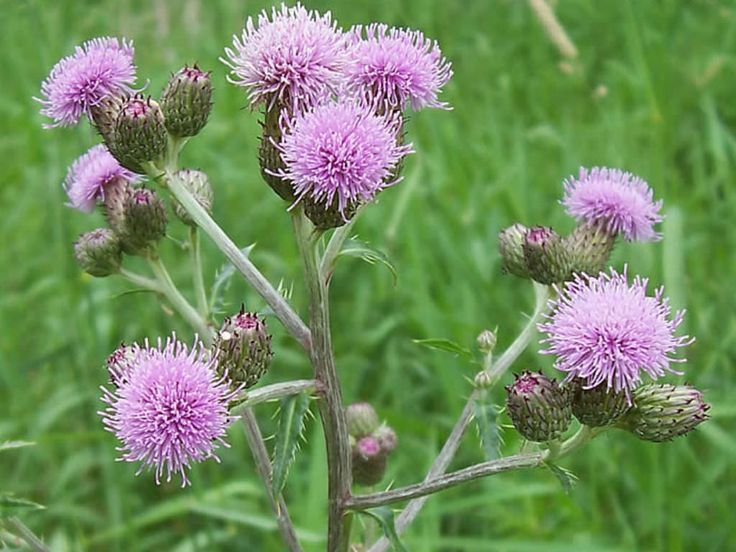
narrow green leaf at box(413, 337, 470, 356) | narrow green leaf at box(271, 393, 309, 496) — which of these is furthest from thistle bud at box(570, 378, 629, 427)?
narrow green leaf at box(271, 393, 309, 496)

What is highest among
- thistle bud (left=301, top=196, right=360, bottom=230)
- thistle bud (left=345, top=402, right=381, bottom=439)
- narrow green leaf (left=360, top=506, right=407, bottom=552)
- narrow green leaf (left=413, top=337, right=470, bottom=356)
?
thistle bud (left=301, top=196, right=360, bottom=230)

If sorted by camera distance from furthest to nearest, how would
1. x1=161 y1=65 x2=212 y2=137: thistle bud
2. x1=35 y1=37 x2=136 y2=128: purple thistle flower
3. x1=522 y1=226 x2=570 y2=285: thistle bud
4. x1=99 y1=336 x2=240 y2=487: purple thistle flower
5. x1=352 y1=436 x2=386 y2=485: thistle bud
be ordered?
x1=352 y1=436 x2=386 y2=485: thistle bud → x1=522 y1=226 x2=570 y2=285: thistle bud → x1=35 y1=37 x2=136 y2=128: purple thistle flower → x1=161 y1=65 x2=212 y2=137: thistle bud → x1=99 y1=336 x2=240 y2=487: purple thistle flower

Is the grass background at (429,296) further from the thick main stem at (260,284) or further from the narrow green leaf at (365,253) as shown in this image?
the narrow green leaf at (365,253)

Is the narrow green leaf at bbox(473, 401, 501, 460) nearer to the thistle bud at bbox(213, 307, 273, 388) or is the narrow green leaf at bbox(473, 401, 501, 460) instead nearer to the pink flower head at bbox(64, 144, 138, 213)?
the thistle bud at bbox(213, 307, 273, 388)

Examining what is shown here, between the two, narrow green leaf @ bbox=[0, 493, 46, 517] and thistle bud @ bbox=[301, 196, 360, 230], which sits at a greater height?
thistle bud @ bbox=[301, 196, 360, 230]

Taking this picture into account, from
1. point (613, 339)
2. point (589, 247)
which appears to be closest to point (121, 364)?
point (613, 339)

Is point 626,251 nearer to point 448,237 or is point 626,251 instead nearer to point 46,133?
point 448,237

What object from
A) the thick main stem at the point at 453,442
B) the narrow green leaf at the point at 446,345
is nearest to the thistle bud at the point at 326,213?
the narrow green leaf at the point at 446,345
